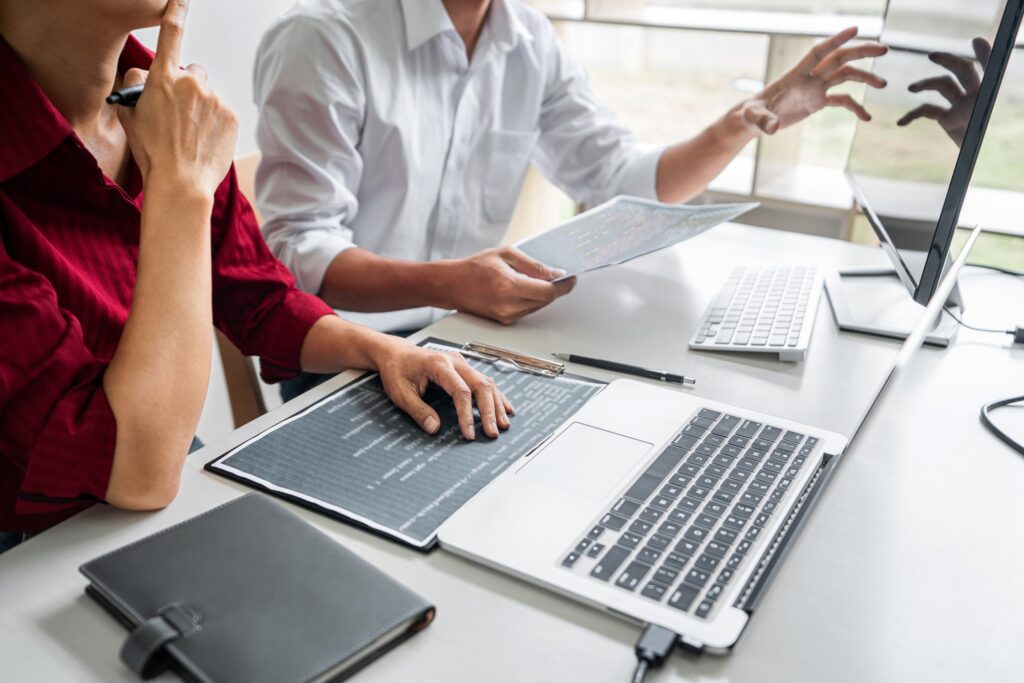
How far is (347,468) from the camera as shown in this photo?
779 mm

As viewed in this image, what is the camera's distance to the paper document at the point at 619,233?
111cm

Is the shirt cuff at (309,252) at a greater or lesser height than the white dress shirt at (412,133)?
lesser

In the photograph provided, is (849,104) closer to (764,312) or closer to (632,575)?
(764,312)

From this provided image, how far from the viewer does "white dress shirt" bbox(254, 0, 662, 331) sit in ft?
4.35

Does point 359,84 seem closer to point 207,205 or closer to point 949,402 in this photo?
point 207,205

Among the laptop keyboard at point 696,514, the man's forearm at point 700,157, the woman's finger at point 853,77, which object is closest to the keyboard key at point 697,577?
the laptop keyboard at point 696,514

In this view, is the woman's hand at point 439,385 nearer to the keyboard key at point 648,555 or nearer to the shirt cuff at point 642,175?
the keyboard key at point 648,555

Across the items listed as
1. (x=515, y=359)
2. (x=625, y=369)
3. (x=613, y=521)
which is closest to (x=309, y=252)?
(x=515, y=359)

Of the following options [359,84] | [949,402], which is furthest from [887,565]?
[359,84]

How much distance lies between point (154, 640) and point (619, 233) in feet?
2.72

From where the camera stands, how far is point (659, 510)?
0.70 meters

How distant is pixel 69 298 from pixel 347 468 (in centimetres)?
33

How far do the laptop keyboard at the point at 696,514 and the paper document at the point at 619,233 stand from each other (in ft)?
1.07

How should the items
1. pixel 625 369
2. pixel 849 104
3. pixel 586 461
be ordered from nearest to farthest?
pixel 586 461 → pixel 625 369 → pixel 849 104
